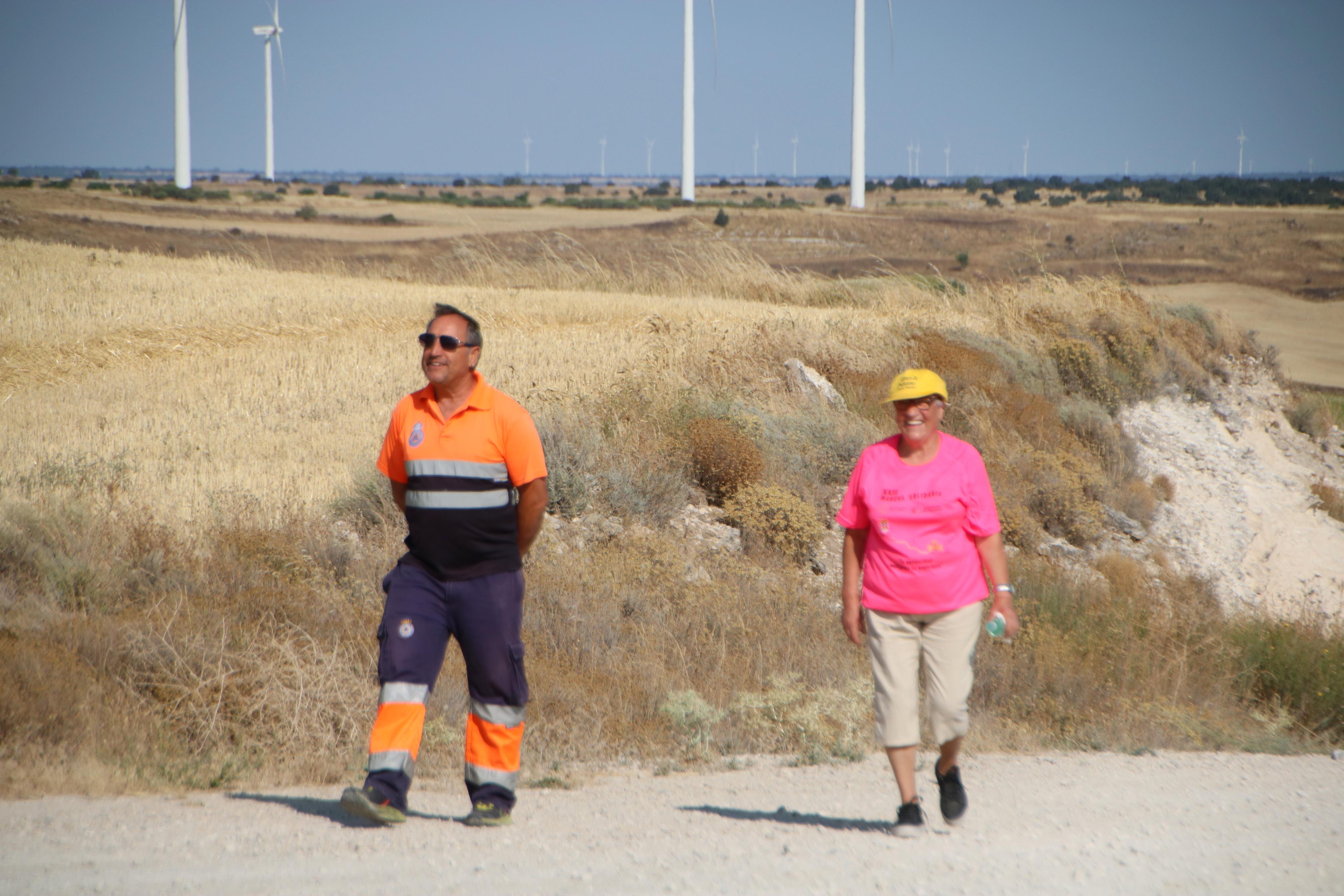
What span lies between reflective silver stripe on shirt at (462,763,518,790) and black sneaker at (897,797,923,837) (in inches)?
67.4

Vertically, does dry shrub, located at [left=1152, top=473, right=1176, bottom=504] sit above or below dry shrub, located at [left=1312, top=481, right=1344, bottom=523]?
above

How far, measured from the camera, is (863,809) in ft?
17.4

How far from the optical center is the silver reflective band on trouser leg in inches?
179

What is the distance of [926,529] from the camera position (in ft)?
15.3

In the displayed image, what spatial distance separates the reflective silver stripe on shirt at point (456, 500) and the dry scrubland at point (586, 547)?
1934 millimetres

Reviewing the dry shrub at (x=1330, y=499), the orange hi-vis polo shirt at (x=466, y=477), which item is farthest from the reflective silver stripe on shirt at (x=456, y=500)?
the dry shrub at (x=1330, y=499)

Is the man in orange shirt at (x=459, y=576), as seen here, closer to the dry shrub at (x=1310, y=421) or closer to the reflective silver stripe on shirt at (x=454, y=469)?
the reflective silver stripe on shirt at (x=454, y=469)

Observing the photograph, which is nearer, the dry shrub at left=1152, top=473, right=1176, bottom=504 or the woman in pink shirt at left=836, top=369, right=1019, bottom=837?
the woman in pink shirt at left=836, top=369, right=1019, bottom=837

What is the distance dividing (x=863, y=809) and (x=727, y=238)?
45.2 m

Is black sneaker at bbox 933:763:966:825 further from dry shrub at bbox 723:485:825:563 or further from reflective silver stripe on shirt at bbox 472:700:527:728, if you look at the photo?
dry shrub at bbox 723:485:825:563

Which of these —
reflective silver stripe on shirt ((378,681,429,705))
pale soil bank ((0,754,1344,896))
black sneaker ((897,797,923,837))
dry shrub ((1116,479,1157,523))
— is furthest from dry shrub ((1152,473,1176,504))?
reflective silver stripe on shirt ((378,681,429,705))

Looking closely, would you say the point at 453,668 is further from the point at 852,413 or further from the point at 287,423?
the point at 852,413

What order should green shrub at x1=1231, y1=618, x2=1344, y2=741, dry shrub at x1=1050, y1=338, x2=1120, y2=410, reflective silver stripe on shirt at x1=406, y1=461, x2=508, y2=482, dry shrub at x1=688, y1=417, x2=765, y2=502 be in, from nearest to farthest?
reflective silver stripe on shirt at x1=406, y1=461, x2=508, y2=482, green shrub at x1=1231, y1=618, x2=1344, y2=741, dry shrub at x1=688, y1=417, x2=765, y2=502, dry shrub at x1=1050, y1=338, x2=1120, y2=410

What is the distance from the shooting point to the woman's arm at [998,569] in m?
4.71
